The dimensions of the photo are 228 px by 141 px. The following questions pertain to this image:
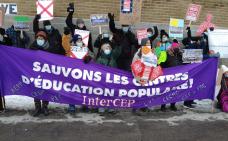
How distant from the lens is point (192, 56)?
8.14m

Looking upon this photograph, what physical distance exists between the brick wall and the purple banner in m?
2.85

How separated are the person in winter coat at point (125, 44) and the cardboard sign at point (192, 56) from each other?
1091 millimetres

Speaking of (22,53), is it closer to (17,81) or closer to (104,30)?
(17,81)

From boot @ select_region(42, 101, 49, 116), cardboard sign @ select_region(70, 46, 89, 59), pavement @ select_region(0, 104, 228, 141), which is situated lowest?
pavement @ select_region(0, 104, 228, 141)

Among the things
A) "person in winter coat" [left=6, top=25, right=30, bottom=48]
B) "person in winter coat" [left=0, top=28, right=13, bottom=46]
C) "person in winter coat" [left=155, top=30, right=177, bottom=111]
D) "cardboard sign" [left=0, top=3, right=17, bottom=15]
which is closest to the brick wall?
"cardboard sign" [left=0, top=3, right=17, bottom=15]

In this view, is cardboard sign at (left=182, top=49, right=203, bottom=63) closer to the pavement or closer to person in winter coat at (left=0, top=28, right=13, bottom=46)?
the pavement

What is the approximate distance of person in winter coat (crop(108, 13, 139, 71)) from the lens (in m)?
8.45

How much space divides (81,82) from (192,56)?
2.10 metres

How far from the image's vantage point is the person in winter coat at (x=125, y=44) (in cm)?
845

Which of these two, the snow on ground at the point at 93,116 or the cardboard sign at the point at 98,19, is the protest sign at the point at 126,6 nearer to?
the cardboard sign at the point at 98,19

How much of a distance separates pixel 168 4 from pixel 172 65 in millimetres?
3153

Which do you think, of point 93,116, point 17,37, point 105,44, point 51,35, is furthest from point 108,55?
point 17,37

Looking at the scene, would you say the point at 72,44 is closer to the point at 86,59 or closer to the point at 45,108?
the point at 86,59

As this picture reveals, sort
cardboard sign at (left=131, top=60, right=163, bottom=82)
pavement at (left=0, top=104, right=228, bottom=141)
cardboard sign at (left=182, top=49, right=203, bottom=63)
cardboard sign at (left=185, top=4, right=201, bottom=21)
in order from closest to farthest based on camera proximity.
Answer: pavement at (left=0, top=104, right=228, bottom=141), cardboard sign at (left=131, top=60, right=163, bottom=82), cardboard sign at (left=182, top=49, right=203, bottom=63), cardboard sign at (left=185, top=4, right=201, bottom=21)
